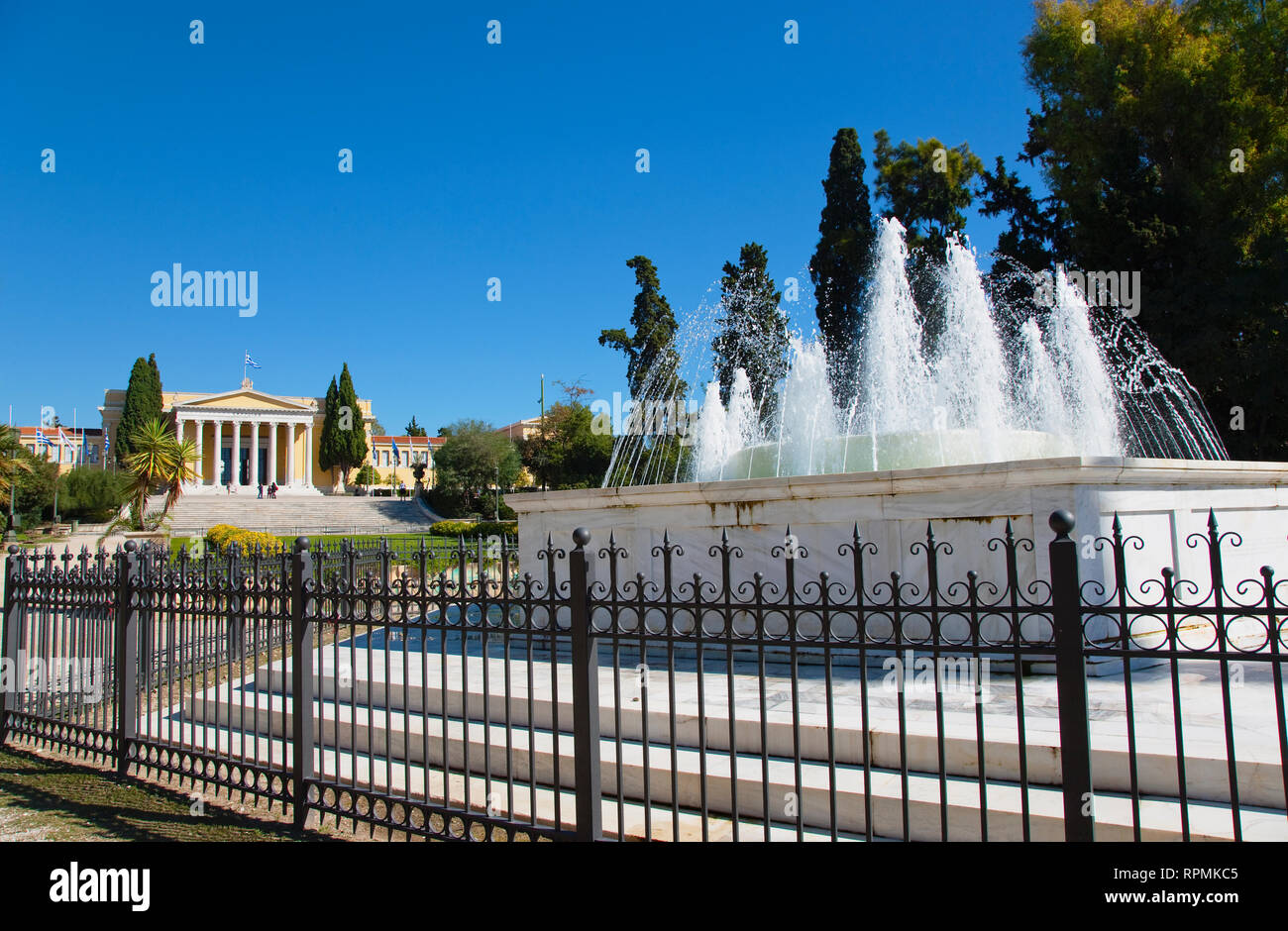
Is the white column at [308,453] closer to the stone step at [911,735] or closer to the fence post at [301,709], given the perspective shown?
the stone step at [911,735]

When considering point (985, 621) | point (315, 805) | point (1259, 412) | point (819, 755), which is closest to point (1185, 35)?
point (1259, 412)

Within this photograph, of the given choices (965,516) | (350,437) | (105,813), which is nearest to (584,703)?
(105,813)

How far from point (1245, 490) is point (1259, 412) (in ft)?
54.0

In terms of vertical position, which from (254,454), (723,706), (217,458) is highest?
(254,454)

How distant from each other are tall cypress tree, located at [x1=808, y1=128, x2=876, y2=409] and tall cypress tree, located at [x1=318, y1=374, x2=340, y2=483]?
50.6m

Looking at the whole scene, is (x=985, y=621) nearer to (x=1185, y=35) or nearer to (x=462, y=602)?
(x=462, y=602)

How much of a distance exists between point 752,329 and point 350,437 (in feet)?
151

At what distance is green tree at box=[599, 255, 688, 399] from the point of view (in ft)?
123

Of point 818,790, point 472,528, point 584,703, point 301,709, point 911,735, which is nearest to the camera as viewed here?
point 584,703

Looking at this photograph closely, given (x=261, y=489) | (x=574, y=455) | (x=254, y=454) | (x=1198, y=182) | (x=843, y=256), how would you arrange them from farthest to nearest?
(x=254, y=454) → (x=261, y=489) → (x=574, y=455) → (x=843, y=256) → (x=1198, y=182)

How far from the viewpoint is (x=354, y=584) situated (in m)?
4.74

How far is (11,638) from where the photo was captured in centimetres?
686

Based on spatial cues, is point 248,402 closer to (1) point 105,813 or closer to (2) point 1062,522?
(1) point 105,813

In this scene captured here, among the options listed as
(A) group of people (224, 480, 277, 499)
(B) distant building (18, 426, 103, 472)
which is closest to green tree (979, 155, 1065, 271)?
(A) group of people (224, 480, 277, 499)
